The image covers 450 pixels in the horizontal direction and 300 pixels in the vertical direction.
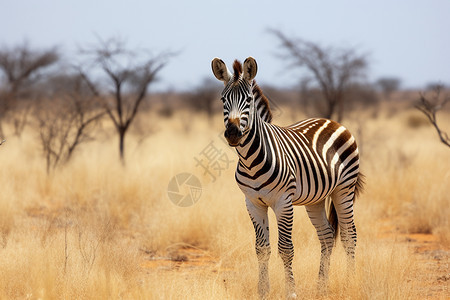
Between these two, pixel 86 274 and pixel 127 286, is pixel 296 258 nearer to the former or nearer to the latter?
pixel 127 286

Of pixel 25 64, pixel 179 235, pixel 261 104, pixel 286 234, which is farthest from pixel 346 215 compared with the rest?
pixel 25 64

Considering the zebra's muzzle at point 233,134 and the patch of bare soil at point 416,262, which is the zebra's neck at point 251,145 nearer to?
the zebra's muzzle at point 233,134

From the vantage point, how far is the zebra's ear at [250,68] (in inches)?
154

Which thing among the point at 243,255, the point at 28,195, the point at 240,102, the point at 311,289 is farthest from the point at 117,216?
the point at 240,102

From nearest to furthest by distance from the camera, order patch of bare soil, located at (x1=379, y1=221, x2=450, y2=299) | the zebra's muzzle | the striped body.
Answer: the zebra's muzzle, the striped body, patch of bare soil, located at (x1=379, y1=221, x2=450, y2=299)

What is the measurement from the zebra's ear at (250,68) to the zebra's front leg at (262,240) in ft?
3.43

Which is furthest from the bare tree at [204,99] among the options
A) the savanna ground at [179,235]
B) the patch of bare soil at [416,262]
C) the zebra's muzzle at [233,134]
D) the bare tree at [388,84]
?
the bare tree at [388,84]

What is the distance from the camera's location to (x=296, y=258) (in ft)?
17.4

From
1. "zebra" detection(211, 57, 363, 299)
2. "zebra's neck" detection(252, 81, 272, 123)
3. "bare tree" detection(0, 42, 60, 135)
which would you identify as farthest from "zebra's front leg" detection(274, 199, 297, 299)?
"bare tree" detection(0, 42, 60, 135)

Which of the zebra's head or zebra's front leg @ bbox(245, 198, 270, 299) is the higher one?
the zebra's head

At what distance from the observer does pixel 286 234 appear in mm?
4219

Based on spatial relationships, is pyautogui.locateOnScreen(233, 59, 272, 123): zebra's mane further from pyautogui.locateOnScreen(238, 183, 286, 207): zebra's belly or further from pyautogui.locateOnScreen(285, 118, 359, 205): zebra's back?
pyautogui.locateOnScreen(238, 183, 286, 207): zebra's belly

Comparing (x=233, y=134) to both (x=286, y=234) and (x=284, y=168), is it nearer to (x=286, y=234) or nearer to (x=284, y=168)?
(x=284, y=168)

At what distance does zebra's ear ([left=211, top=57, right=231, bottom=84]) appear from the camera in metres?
4.00
